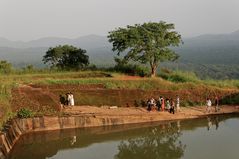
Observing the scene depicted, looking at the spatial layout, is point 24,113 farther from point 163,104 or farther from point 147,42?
point 147,42

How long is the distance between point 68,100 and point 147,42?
956 centimetres

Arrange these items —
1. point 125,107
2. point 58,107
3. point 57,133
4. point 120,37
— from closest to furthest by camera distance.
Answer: point 57,133 → point 58,107 → point 125,107 → point 120,37

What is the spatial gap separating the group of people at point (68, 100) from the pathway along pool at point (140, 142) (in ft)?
8.37

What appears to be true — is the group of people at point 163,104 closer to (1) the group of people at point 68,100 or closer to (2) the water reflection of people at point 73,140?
(1) the group of people at point 68,100

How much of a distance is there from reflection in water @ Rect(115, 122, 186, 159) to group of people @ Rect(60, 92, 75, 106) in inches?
198

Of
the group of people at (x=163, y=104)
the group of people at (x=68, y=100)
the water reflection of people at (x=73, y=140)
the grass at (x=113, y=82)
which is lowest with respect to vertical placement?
the water reflection of people at (x=73, y=140)

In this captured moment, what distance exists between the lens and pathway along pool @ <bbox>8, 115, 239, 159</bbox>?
1767 centimetres

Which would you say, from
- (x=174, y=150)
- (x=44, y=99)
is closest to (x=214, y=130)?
(x=174, y=150)

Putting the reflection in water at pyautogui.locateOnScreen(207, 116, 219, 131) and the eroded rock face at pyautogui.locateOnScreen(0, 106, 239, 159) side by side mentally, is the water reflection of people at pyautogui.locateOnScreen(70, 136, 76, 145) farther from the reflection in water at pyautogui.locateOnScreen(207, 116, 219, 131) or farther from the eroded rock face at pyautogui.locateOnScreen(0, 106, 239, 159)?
the reflection in water at pyautogui.locateOnScreen(207, 116, 219, 131)

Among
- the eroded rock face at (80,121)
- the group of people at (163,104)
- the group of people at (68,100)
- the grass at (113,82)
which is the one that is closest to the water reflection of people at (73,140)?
the eroded rock face at (80,121)

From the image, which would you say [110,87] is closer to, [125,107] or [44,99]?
[125,107]

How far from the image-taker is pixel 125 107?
81.8 feet

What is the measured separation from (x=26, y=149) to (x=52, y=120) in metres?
3.47

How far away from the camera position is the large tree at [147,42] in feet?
99.1
